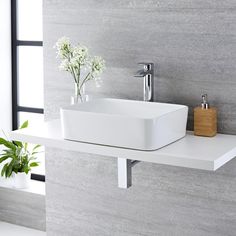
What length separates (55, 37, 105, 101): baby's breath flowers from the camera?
2.56 meters

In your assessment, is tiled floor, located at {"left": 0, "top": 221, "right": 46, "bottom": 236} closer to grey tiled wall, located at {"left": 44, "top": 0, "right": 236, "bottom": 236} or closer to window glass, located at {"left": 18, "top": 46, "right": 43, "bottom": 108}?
grey tiled wall, located at {"left": 44, "top": 0, "right": 236, "bottom": 236}

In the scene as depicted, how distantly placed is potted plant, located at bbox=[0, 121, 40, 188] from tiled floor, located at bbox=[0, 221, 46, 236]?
0.25 meters

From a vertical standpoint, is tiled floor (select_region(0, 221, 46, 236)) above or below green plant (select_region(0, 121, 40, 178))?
below

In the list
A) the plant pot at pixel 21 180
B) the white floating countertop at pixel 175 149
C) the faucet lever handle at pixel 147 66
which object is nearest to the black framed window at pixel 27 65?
the plant pot at pixel 21 180

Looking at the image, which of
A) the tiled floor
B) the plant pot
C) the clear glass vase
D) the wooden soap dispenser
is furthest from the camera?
the plant pot

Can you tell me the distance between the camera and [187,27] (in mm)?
2453

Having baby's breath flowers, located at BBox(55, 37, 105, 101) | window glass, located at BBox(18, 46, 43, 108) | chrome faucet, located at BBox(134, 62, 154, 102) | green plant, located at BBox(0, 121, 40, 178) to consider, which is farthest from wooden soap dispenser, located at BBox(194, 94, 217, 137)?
window glass, located at BBox(18, 46, 43, 108)

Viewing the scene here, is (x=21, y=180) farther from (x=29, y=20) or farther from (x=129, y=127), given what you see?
(x=129, y=127)

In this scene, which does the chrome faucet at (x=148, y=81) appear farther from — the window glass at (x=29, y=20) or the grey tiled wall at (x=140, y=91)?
the window glass at (x=29, y=20)

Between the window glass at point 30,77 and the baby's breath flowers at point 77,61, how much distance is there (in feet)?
2.96

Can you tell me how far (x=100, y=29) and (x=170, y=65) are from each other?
42 centimetres

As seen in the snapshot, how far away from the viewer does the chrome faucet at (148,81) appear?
2.49m

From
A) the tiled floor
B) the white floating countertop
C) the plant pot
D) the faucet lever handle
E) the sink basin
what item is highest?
the faucet lever handle

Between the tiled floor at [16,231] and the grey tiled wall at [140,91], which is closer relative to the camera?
the grey tiled wall at [140,91]
